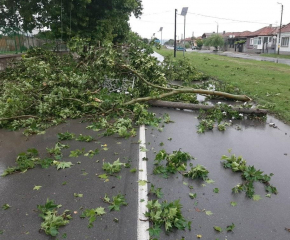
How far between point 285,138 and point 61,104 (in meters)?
5.99

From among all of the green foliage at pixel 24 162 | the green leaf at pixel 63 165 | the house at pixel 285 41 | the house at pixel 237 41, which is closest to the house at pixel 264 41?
the house at pixel 237 41

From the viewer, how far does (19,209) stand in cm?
333

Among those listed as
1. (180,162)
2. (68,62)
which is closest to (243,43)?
(68,62)

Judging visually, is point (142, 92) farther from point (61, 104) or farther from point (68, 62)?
point (68, 62)

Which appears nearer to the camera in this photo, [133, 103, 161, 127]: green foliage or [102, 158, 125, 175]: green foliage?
[102, 158, 125, 175]: green foliage

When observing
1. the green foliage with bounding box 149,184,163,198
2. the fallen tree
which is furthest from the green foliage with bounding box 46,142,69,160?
the green foliage with bounding box 149,184,163,198

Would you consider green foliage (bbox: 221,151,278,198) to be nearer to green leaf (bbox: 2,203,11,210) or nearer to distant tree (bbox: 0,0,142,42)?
green leaf (bbox: 2,203,11,210)

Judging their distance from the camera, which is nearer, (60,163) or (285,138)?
(60,163)

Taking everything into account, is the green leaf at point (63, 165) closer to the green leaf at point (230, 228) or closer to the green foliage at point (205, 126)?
the green leaf at point (230, 228)

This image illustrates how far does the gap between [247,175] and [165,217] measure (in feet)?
5.76

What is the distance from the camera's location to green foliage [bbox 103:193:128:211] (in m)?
3.32

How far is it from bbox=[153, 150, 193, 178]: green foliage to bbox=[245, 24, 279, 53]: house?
5714cm

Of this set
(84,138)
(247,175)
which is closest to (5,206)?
(84,138)

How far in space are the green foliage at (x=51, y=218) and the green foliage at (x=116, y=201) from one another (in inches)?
20.3
